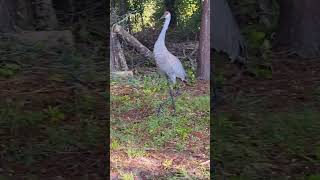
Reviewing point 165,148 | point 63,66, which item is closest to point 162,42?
point 165,148

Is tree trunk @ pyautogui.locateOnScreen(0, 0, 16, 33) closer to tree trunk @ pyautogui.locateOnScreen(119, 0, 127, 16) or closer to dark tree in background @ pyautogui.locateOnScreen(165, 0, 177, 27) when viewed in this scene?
tree trunk @ pyautogui.locateOnScreen(119, 0, 127, 16)

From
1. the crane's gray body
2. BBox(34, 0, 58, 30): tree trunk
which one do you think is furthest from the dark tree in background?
BBox(34, 0, 58, 30): tree trunk

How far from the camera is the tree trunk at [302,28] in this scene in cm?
725

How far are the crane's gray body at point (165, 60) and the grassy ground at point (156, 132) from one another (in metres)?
0.15

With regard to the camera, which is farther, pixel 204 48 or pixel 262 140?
pixel 204 48

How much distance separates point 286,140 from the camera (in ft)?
16.0

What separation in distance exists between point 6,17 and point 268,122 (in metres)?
3.21

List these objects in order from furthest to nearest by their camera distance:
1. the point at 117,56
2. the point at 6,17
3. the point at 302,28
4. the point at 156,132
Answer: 1. the point at 302,28
2. the point at 6,17
3. the point at 117,56
4. the point at 156,132

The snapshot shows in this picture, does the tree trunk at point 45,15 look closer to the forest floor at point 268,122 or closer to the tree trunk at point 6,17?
the tree trunk at point 6,17

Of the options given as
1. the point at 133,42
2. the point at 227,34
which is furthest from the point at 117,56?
the point at 227,34

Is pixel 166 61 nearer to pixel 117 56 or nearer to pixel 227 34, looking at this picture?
pixel 117 56

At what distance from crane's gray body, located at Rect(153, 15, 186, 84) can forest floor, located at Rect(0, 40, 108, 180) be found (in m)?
0.66

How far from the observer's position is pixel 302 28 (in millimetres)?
7324

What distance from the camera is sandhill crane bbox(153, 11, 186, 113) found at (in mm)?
4723
